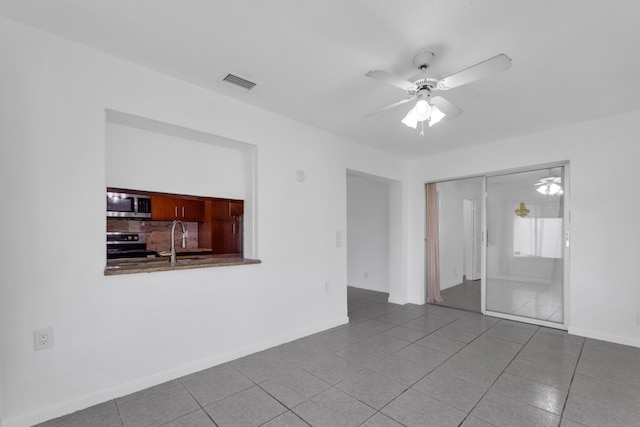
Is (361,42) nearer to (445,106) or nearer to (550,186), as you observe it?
(445,106)

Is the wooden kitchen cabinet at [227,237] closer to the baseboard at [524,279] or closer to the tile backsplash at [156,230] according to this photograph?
the tile backsplash at [156,230]

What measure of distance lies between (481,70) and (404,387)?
7.81 ft

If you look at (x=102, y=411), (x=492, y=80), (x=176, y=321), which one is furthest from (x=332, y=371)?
(x=492, y=80)

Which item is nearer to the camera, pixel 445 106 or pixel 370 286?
pixel 445 106

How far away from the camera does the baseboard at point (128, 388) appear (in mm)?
1922

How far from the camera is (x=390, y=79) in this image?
6.72ft

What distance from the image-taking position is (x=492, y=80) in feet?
8.34

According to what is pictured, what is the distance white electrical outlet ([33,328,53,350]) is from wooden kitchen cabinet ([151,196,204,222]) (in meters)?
2.09

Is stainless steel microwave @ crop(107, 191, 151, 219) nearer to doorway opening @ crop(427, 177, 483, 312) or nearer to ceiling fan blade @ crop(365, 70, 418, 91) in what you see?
ceiling fan blade @ crop(365, 70, 418, 91)

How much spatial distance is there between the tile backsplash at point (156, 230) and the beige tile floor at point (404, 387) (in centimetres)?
222

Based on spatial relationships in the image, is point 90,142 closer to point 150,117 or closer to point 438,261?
point 150,117

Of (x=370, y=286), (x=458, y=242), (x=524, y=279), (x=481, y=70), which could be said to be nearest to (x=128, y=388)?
(x=481, y=70)

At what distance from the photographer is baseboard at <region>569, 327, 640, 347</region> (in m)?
3.24

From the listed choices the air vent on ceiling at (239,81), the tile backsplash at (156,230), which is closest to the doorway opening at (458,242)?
the air vent on ceiling at (239,81)
